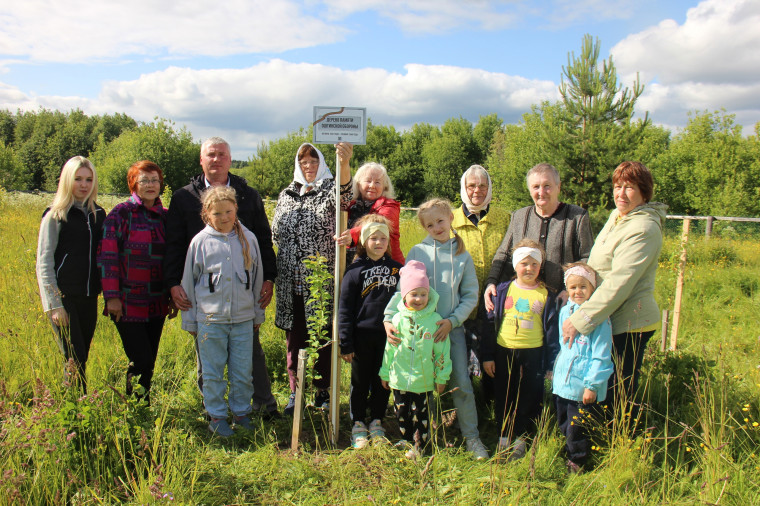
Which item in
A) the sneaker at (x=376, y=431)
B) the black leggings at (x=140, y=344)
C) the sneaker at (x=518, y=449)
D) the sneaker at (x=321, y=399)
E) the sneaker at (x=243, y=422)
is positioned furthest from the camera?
the sneaker at (x=321, y=399)

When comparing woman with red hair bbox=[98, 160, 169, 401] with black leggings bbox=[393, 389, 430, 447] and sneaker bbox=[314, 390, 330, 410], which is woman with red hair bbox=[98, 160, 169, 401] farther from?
black leggings bbox=[393, 389, 430, 447]

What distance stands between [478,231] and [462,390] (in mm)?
1188

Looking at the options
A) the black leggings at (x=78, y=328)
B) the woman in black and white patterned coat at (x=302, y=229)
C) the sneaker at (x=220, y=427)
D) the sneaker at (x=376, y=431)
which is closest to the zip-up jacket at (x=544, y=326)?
the sneaker at (x=376, y=431)

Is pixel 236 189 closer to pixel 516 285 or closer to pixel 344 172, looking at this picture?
pixel 344 172

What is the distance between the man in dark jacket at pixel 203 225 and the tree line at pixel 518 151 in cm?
1009

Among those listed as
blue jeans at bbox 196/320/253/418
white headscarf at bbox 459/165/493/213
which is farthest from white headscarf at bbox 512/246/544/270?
blue jeans at bbox 196/320/253/418

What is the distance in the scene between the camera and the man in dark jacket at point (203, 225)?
11.1 feet

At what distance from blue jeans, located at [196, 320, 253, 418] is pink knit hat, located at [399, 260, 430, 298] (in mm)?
1254

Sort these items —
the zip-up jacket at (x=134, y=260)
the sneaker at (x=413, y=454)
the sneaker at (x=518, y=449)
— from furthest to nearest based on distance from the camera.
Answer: the zip-up jacket at (x=134, y=260) → the sneaker at (x=518, y=449) → the sneaker at (x=413, y=454)

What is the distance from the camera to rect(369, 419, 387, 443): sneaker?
10.3 ft

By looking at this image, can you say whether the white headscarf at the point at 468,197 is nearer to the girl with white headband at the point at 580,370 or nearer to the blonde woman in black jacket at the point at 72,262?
the girl with white headband at the point at 580,370

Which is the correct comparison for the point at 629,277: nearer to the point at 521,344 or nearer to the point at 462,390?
the point at 521,344

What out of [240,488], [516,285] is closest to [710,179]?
[516,285]

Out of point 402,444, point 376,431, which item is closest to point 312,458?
point 376,431
